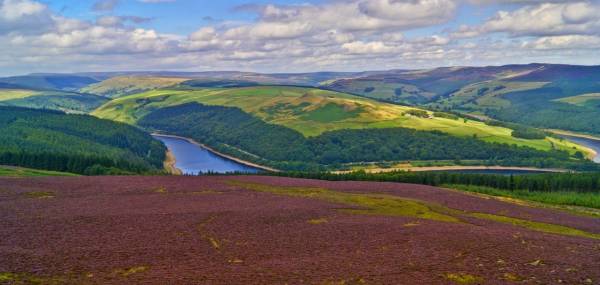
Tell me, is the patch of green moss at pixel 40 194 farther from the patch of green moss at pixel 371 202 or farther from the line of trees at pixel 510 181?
the line of trees at pixel 510 181

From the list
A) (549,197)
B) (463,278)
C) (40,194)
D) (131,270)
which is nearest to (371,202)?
(463,278)

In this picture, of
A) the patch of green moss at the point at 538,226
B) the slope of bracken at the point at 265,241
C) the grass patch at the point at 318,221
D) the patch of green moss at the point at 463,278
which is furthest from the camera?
the patch of green moss at the point at 538,226

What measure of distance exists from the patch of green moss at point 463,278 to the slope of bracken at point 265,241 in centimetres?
18

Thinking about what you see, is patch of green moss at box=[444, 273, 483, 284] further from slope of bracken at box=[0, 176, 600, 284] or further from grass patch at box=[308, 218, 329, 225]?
grass patch at box=[308, 218, 329, 225]

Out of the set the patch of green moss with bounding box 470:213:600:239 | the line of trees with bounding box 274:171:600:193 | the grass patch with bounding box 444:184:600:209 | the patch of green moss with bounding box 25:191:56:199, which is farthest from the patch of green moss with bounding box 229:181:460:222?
the line of trees with bounding box 274:171:600:193

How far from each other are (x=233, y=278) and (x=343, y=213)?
4367 centimetres

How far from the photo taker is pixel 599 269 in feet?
→ 164

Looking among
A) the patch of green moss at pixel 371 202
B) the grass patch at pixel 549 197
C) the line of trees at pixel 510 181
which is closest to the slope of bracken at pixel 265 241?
the patch of green moss at pixel 371 202

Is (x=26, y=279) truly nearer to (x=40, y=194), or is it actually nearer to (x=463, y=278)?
(x=463, y=278)

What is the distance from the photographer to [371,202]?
106m

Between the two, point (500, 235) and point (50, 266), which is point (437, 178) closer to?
point (500, 235)

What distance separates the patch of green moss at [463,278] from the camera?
46062mm

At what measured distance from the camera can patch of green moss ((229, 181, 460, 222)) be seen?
302 feet

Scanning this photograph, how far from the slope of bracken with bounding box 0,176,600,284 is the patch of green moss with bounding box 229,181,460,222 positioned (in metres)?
0.92
